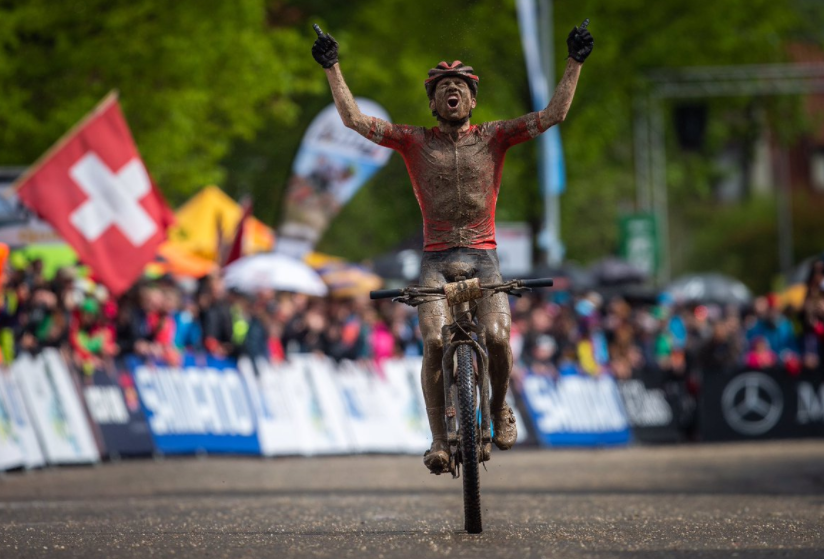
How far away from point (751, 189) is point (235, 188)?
134 feet

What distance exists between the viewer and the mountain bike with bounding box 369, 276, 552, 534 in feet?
29.9

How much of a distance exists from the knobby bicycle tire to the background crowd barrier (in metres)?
7.79

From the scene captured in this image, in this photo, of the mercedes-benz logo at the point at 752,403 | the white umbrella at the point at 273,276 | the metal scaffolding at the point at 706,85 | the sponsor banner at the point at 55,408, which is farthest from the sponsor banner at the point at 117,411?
the metal scaffolding at the point at 706,85

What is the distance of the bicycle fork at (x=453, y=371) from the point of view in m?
9.34

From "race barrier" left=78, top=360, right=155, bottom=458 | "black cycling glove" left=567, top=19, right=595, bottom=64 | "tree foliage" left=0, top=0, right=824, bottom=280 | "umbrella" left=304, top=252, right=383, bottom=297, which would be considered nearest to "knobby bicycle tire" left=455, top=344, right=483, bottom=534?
"black cycling glove" left=567, top=19, right=595, bottom=64

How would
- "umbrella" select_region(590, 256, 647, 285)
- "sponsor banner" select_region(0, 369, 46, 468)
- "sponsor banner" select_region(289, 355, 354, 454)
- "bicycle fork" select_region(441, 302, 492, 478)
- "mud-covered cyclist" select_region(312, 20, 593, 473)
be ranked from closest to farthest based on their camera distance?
"bicycle fork" select_region(441, 302, 492, 478), "mud-covered cyclist" select_region(312, 20, 593, 473), "sponsor banner" select_region(0, 369, 46, 468), "sponsor banner" select_region(289, 355, 354, 454), "umbrella" select_region(590, 256, 647, 285)

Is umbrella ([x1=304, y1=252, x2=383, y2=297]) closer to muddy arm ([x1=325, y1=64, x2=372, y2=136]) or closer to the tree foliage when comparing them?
the tree foliage

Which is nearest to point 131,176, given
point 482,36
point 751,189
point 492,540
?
point 492,540

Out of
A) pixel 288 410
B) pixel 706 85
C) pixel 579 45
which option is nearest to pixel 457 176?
pixel 579 45

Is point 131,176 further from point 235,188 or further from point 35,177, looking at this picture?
point 235,188

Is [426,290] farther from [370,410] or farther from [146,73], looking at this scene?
[146,73]

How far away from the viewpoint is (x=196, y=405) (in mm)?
18594

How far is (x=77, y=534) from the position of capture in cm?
927

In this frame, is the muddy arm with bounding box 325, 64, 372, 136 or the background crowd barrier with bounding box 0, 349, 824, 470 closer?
the muddy arm with bounding box 325, 64, 372, 136
